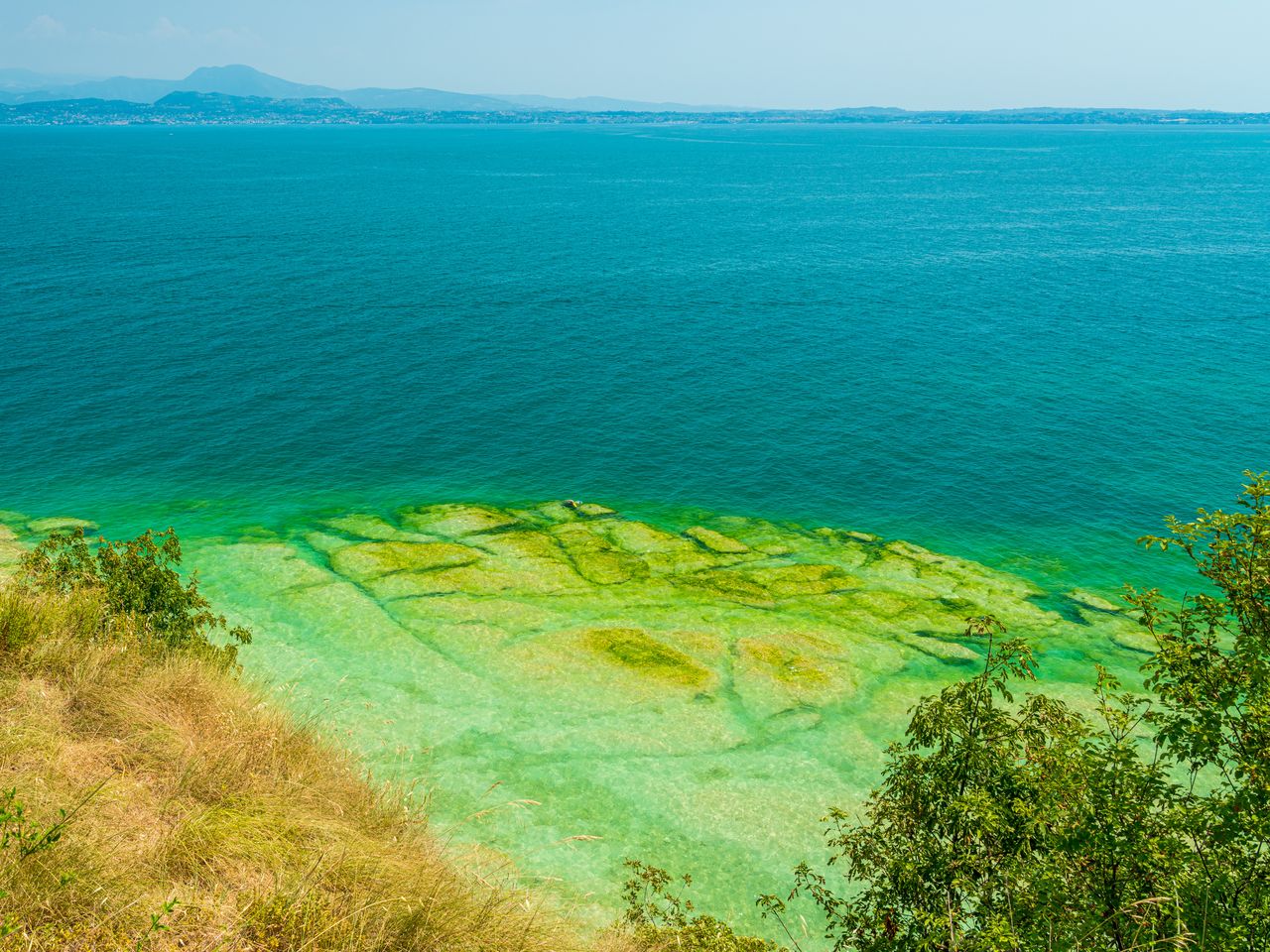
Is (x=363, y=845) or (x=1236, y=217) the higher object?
(x=1236, y=217)

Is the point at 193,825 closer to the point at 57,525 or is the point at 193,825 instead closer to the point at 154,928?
the point at 154,928

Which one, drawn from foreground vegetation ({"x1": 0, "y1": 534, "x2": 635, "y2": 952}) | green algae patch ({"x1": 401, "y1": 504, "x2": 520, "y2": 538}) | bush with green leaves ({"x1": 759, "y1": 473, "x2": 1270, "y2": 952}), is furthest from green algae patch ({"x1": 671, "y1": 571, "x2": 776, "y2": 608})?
bush with green leaves ({"x1": 759, "y1": 473, "x2": 1270, "y2": 952})

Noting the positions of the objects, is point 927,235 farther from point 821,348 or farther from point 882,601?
point 882,601

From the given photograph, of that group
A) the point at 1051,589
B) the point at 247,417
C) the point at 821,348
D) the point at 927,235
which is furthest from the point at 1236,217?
the point at 247,417

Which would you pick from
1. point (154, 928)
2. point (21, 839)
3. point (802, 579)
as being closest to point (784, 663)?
point (802, 579)

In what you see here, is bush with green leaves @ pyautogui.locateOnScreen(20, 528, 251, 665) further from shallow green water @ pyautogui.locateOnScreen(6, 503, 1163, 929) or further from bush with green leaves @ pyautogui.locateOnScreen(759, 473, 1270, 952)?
bush with green leaves @ pyautogui.locateOnScreen(759, 473, 1270, 952)

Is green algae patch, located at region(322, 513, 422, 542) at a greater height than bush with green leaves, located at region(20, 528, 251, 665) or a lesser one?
lesser
